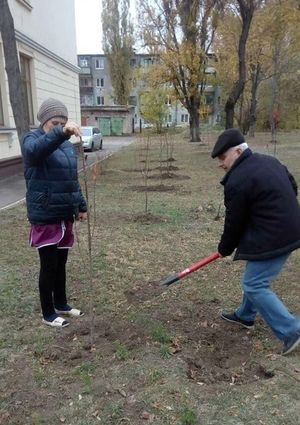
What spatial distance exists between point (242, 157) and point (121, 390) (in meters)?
1.56

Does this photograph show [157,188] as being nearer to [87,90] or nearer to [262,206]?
[262,206]

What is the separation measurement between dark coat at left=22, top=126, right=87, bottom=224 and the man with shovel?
103 cm

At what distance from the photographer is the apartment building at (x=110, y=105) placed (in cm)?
4273

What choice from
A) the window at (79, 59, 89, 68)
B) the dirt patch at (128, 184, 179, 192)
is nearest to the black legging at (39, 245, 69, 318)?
the dirt patch at (128, 184, 179, 192)

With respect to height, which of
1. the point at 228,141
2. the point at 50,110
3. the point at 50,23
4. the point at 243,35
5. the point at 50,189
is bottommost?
the point at 50,189

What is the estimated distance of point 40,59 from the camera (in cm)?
1425

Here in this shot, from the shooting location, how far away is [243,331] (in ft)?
10.8

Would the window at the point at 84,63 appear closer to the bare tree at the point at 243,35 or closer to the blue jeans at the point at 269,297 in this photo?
the bare tree at the point at 243,35

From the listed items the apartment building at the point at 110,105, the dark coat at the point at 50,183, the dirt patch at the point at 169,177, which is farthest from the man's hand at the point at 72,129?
the apartment building at the point at 110,105

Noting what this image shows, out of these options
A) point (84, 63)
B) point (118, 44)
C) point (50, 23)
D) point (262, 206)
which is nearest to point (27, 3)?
point (50, 23)

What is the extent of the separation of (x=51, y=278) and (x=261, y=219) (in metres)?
1.55

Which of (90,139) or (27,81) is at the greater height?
(27,81)

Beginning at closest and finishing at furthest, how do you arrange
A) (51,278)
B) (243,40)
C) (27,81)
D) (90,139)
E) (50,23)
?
(51,278) → (27,81) → (243,40) → (50,23) → (90,139)

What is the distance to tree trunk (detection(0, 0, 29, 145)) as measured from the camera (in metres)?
6.40
